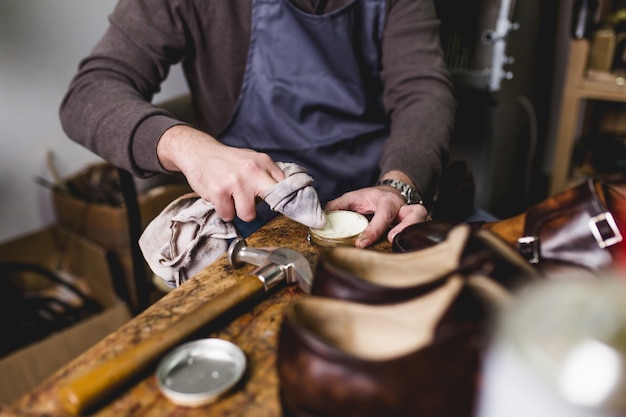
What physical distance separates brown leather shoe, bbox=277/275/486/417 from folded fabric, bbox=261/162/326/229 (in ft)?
1.01

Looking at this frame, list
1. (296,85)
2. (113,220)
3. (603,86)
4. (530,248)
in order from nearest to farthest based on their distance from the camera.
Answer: (530,248) < (296,85) < (113,220) < (603,86)

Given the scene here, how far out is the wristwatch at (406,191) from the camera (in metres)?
1.00

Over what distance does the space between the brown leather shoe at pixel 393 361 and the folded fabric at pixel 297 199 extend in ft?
1.01

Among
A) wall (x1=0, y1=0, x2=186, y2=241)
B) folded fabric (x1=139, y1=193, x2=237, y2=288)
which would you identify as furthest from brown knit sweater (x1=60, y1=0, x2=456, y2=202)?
wall (x1=0, y1=0, x2=186, y2=241)

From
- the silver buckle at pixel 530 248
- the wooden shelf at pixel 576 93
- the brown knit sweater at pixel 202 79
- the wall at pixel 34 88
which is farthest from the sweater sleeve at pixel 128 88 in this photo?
the wooden shelf at pixel 576 93

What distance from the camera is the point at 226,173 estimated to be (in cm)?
82

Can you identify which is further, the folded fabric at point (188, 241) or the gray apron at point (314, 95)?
the gray apron at point (314, 95)

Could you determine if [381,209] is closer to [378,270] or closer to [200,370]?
[378,270]

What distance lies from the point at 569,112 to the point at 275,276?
181 centimetres

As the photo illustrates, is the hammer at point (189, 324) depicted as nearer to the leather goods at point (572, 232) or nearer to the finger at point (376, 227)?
the finger at point (376, 227)

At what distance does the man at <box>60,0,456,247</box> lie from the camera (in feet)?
3.52

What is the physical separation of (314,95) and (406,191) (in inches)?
13.9

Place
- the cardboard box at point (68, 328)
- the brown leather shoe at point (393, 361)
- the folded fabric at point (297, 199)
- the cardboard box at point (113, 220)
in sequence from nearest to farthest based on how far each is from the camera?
the brown leather shoe at point (393, 361)
the folded fabric at point (297, 199)
the cardboard box at point (68, 328)
the cardboard box at point (113, 220)

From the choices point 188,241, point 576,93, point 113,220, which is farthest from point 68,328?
point 576,93
